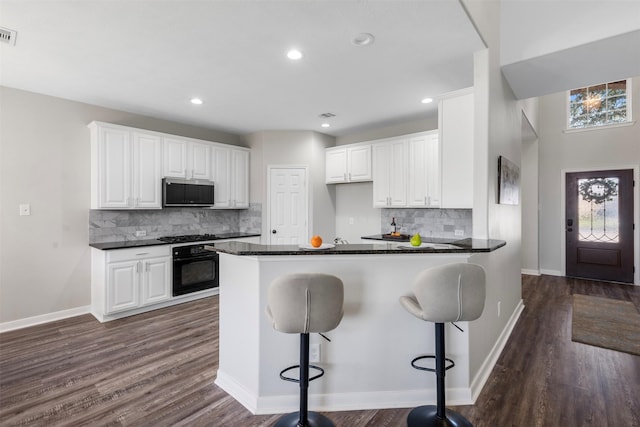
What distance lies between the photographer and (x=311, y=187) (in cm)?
545

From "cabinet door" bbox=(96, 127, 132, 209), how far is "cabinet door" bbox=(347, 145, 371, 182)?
324 centimetres

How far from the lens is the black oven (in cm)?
427

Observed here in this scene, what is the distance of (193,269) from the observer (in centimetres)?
445

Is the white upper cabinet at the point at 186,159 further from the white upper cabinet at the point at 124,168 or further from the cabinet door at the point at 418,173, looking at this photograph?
the cabinet door at the point at 418,173

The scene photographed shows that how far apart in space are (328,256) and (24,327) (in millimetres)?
3814

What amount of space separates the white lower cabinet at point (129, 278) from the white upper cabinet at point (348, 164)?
2887mm

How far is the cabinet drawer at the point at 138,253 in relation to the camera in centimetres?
375

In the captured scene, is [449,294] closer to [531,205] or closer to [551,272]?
[531,205]

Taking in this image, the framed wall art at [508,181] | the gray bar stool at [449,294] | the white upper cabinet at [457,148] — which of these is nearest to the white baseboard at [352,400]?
the gray bar stool at [449,294]

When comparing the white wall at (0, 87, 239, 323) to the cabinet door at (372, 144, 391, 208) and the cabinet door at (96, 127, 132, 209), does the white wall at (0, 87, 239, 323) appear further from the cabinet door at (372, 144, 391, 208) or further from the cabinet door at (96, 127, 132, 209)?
the cabinet door at (372, 144, 391, 208)

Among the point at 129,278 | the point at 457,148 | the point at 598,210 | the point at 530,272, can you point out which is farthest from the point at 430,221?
the point at 129,278

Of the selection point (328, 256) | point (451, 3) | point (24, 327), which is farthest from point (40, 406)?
point (451, 3)

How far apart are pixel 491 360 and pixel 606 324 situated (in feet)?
6.56

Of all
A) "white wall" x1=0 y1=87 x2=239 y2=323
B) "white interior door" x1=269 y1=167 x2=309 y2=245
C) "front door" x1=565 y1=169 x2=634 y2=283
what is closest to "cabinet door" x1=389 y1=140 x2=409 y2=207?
"white interior door" x1=269 y1=167 x2=309 y2=245
